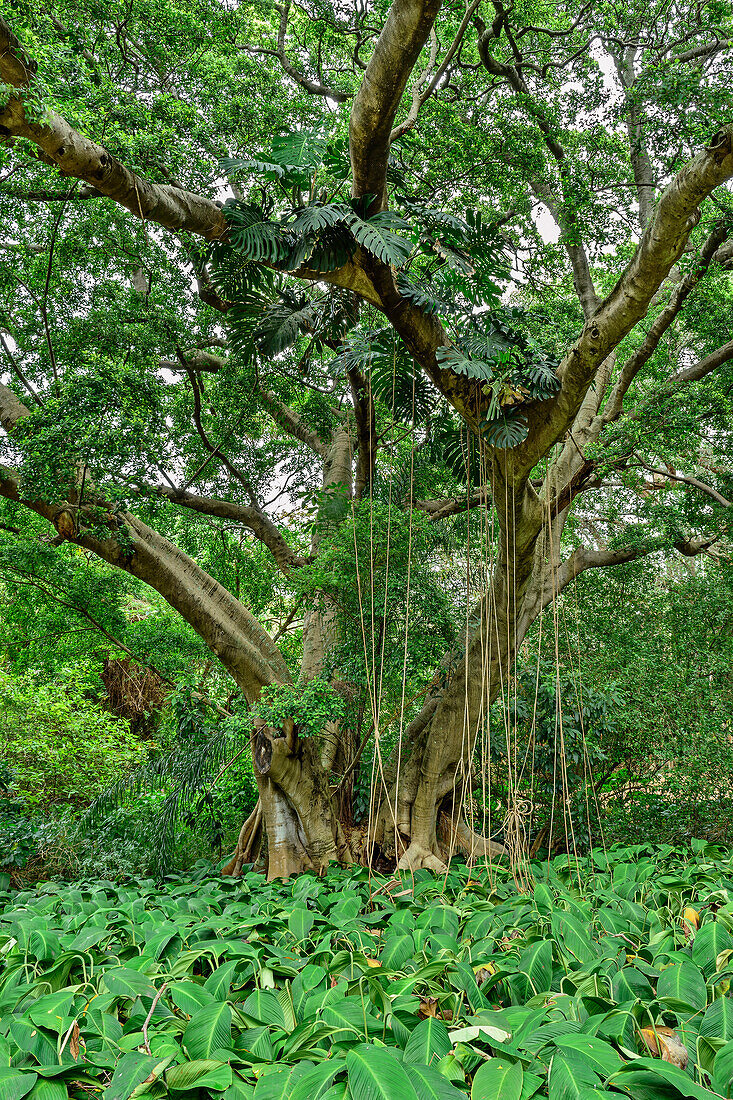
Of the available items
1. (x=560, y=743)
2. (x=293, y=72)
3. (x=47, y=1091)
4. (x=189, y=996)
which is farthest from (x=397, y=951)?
(x=293, y=72)

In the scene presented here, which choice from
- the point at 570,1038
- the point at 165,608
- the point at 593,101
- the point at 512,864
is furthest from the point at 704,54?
the point at 165,608

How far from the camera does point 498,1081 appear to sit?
1133 mm

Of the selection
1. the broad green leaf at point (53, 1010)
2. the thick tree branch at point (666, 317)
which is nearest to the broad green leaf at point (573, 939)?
the broad green leaf at point (53, 1010)

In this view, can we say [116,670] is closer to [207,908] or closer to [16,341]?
[16,341]

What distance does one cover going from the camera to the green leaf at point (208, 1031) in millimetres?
1318

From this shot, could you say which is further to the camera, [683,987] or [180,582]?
[180,582]

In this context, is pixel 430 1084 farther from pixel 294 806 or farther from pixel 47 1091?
pixel 294 806

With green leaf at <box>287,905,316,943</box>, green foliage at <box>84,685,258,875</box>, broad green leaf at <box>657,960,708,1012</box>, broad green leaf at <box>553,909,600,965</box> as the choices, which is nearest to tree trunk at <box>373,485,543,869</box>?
green foliage at <box>84,685,258,875</box>

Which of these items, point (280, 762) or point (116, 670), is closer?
point (280, 762)

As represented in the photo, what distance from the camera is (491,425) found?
2672 millimetres

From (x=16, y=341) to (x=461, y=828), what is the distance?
14.1 ft

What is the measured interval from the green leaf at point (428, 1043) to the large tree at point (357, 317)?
797 mm

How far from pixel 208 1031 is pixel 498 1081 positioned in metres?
0.60

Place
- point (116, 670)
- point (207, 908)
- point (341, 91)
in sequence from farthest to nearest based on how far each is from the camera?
point (116, 670) → point (341, 91) → point (207, 908)
